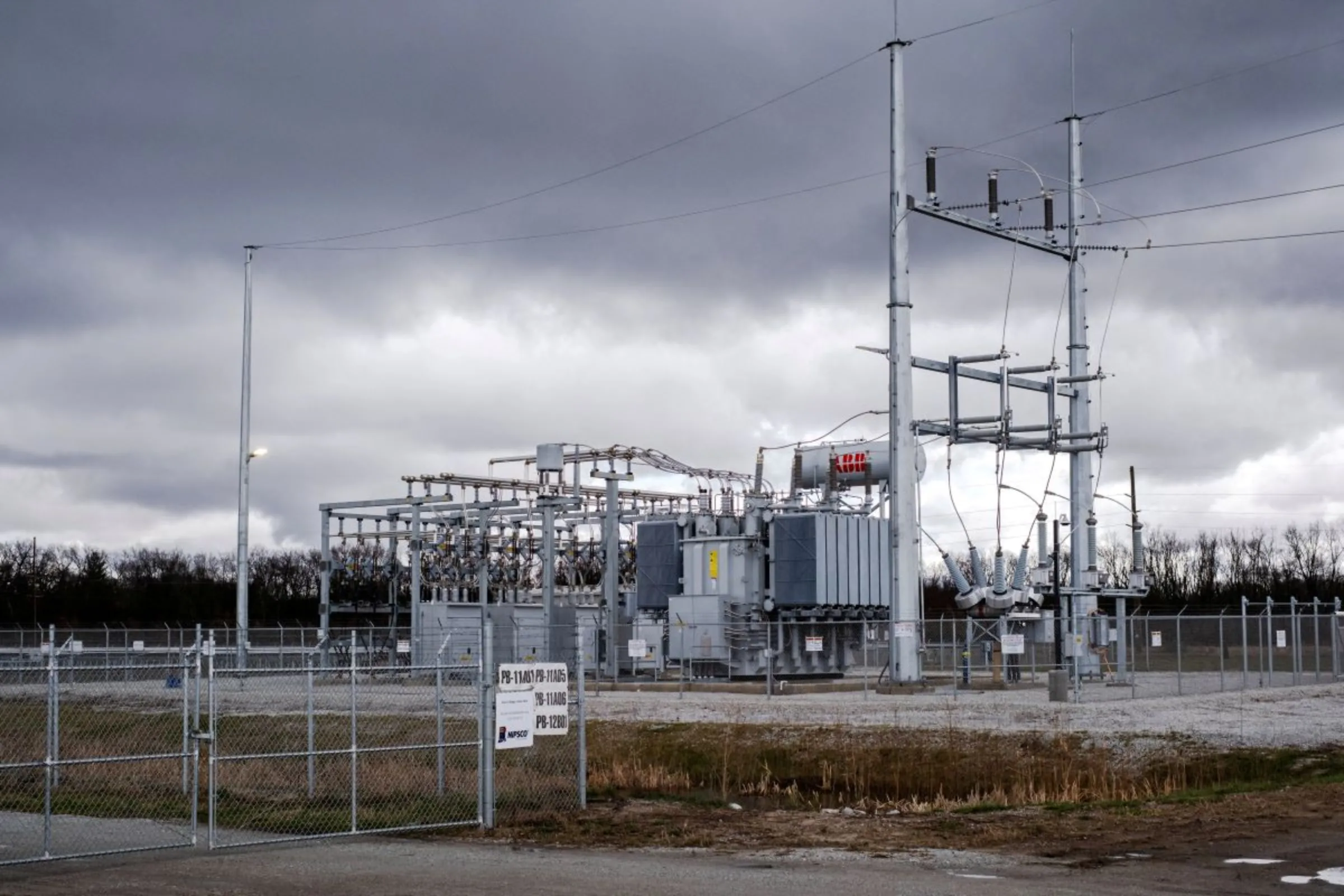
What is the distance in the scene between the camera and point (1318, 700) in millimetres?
37562

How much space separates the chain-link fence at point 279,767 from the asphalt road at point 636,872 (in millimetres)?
789

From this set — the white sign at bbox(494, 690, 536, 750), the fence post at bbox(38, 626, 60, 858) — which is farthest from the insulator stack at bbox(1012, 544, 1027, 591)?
the fence post at bbox(38, 626, 60, 858)

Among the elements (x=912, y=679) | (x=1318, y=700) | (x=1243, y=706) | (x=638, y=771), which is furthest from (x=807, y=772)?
(x=1318, y=700)

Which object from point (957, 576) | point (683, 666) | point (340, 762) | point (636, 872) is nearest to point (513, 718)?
point (636, 872)

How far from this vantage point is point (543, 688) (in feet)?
58.5

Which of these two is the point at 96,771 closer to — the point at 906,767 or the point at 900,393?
the point at 906,767

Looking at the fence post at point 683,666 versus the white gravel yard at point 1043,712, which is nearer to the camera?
the white gravel yard at point 1043,712

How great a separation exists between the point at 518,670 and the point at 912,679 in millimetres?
21222

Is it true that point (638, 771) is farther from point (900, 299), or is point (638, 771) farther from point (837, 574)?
point (837, 574)

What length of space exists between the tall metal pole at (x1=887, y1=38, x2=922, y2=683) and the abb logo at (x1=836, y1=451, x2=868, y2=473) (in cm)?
1231

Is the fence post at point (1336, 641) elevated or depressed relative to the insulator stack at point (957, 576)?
depressed

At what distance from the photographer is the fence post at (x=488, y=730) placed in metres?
17.2

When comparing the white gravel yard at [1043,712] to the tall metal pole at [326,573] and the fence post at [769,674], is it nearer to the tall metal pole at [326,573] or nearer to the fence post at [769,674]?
the fence post at [769,674]

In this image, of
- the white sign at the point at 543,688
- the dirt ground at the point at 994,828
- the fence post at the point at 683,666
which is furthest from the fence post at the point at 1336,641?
the white sign at the point at 543,688
